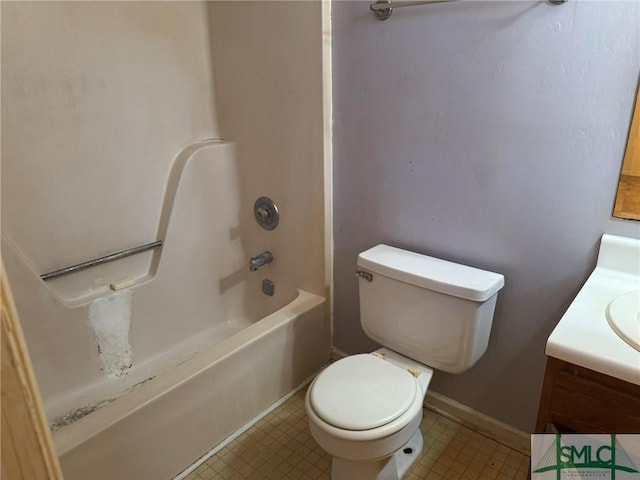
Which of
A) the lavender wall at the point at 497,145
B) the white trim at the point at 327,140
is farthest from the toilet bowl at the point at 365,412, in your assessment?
the white trim at the point at 327,140

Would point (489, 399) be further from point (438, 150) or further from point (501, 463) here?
point (438, 150)

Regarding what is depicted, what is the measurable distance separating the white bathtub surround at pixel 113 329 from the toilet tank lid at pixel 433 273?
1030 millimetres

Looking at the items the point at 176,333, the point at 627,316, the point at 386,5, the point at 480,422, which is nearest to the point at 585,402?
the point at 627,316

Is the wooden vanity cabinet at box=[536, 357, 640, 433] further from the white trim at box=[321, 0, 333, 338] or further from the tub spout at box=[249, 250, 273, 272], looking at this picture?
the tub spout at box=[249, 250, 273, 272]

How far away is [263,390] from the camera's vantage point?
1869 millimetres

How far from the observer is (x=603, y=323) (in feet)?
3.54

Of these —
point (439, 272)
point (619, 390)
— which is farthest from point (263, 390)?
point (619, 390)

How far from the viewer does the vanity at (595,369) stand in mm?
963

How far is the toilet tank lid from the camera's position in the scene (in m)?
1.43

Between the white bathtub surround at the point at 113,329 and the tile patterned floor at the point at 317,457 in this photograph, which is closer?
the tile patterned floor at the point at 317,457

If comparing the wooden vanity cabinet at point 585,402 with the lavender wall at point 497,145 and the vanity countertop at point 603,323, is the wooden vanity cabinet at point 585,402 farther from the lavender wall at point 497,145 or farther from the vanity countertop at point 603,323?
the lavender wall at point 497,145

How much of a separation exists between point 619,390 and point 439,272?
24.8 inches

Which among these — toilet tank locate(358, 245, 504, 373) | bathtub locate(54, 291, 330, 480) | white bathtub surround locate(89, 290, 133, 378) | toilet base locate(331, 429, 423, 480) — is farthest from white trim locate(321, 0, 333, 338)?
white bathtub surround locate(89, 290, 133, 378)

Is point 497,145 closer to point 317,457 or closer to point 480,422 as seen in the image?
point 480,422
